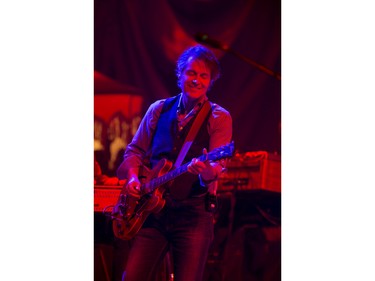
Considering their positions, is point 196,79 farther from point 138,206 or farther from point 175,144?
point 138,206

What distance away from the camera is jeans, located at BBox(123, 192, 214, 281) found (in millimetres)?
2971

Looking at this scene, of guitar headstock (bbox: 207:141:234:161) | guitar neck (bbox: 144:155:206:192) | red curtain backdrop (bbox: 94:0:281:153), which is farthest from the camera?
red curtain backdrop (bbox: 94:0:281:153)

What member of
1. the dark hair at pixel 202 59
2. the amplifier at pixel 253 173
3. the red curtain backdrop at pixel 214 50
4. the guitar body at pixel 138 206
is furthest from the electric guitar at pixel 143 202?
the dark hair at pixel 202 59

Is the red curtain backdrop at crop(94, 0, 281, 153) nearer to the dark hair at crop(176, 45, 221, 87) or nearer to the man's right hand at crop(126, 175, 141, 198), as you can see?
the dark hair at crop(176, 45, 221, 87)

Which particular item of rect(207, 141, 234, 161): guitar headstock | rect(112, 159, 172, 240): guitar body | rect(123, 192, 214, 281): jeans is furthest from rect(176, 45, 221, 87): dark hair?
rect(123, 192, 214, 281): jeans

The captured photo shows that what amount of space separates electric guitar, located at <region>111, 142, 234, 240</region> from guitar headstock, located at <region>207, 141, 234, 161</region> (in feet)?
0.14

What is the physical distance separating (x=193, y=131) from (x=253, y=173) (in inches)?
16.0

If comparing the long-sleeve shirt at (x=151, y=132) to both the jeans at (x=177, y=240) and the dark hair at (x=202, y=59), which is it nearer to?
the dark hair at (x=202, y=59)

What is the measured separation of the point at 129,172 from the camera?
10.2 ft

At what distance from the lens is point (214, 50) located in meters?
3.12
